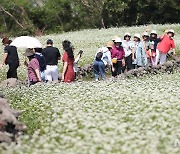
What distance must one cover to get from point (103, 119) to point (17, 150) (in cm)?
263

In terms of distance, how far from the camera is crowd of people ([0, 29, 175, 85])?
20192 millimetres

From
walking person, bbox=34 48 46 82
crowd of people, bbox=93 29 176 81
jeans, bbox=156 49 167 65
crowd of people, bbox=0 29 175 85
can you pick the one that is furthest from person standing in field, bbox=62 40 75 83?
jeans, bbox=156 49 167 65

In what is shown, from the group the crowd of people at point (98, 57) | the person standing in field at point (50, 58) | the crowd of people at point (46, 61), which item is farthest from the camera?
the person standing in field at point (50, 58)

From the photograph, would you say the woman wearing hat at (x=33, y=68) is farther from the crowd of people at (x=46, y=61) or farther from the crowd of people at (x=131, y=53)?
the crowd of people at (x=131, y=53)

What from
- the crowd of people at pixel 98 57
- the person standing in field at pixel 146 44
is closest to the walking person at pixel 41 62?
the crowd of people at pixel 98 57

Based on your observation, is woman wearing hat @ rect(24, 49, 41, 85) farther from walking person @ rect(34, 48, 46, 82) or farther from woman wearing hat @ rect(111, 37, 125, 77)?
woman wearing hat @ rect(111, 37, 125, 77)

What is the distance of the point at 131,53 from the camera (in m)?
26.8

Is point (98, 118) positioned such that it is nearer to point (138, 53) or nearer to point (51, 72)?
point (51, 72)

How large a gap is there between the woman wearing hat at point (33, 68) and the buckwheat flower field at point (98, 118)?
3.50ft

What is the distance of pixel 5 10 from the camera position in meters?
83.4

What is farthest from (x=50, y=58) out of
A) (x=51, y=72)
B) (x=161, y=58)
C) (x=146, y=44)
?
(x=161, y=58)

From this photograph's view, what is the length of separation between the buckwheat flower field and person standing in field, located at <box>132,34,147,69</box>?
7.48 meters

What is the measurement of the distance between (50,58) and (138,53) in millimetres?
6710

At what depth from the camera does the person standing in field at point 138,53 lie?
2633 cm
